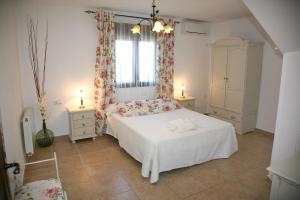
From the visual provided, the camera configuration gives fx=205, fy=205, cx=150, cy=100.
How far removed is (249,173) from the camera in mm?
2965

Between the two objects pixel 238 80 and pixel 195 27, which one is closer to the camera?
pixel 238 80

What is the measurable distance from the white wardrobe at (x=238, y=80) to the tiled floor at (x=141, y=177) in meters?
0.97

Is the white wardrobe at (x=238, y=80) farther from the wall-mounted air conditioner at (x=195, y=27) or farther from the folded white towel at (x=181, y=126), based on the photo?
the folded white towel at (x=181, y=126)

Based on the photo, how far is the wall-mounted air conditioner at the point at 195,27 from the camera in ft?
16.7

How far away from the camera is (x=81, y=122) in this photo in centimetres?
396

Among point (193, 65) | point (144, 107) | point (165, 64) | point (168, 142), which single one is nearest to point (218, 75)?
point (193, 65)

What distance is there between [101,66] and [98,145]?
157 centimetres

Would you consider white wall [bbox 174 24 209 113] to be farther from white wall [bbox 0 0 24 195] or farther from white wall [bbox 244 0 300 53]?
white wall [bbox 0 0 24 195]

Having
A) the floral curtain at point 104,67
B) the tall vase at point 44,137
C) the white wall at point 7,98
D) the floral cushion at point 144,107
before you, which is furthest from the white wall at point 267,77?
the white wall at point 7,98

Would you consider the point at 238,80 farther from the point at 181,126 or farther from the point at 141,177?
the point at 141,177

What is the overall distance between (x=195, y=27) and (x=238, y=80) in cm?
176

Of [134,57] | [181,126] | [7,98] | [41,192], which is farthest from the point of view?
[134,57]

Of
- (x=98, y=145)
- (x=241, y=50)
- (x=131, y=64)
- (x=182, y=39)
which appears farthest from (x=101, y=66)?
(x=241, y=50)

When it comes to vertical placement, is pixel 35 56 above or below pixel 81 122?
above
